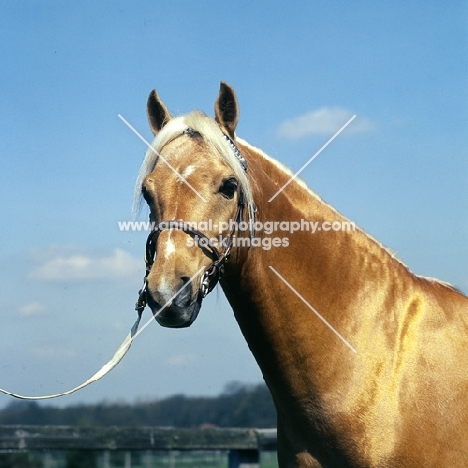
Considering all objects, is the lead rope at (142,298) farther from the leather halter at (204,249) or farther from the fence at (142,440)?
the fence at (142,440)

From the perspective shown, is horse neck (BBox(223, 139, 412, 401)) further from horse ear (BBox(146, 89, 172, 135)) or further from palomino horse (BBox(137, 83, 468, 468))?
horse ear (BBox(146, 89, 172, 135))

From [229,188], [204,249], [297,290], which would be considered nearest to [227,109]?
[229,188]

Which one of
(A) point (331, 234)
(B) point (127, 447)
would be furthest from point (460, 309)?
(B) point (127, 447)

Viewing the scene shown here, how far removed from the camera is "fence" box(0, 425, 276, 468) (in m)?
6.23

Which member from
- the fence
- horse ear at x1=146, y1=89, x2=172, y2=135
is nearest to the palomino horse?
horse ear at x1=146, y1=89, x2=172, y2=135

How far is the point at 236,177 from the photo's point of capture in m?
3.61

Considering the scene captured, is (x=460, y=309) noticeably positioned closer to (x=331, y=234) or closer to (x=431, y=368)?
(x=431, y=368)

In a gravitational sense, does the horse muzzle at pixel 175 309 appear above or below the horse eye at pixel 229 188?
below

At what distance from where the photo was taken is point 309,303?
3.80 m

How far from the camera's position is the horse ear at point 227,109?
393cm

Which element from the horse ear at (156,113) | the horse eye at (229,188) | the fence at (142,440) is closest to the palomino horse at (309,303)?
the horse eye at (229,188)

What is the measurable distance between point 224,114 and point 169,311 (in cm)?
133

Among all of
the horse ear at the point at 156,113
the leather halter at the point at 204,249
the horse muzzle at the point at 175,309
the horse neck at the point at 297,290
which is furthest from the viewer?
the horse ear at the point at 156,113

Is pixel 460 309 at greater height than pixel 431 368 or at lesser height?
greater
